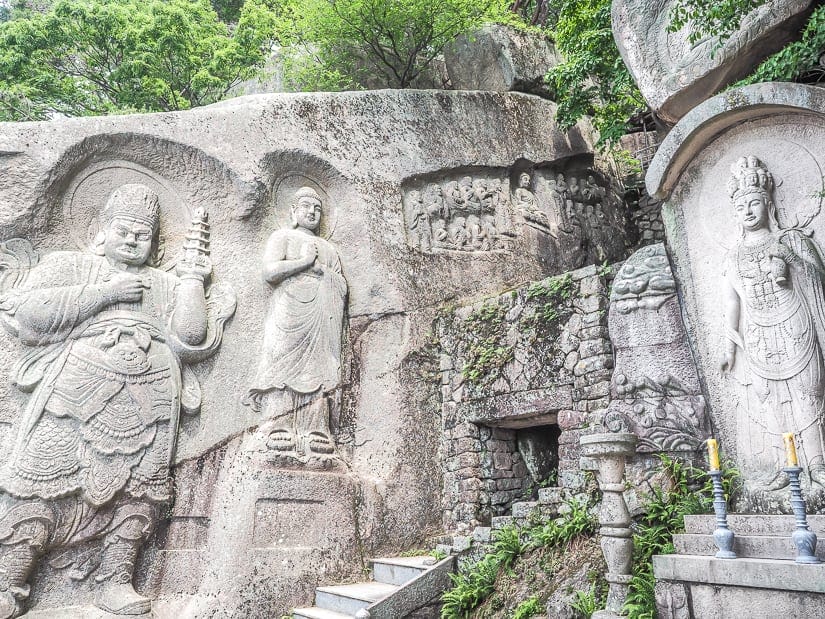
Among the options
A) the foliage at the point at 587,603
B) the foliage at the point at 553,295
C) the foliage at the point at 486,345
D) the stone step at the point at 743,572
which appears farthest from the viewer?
the foliage at the point at 486,345

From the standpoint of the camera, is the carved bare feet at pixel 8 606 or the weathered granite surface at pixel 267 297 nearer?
the carved bare feet at pixel 8 606

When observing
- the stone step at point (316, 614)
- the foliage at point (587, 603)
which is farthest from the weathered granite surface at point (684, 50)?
the stone step at point (316, 614)

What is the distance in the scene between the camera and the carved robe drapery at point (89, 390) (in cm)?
628

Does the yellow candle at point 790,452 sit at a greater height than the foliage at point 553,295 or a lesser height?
lesser

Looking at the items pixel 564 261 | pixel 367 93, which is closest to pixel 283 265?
pixel 367 93

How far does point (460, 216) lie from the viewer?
904 centimetres

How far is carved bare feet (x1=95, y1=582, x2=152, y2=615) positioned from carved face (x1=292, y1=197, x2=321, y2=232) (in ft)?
13.7

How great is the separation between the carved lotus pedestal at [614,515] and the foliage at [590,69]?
5124 mm

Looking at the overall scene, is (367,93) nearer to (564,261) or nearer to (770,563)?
(564,261)

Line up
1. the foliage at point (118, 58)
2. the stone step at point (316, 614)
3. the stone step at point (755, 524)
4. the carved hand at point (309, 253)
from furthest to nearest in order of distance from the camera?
the foliage at point (118, 58), the carved hand at point (309, 253), the stone step at point (316, 614), the stone step at point (755, 524)

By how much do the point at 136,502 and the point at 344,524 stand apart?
6.59 feet

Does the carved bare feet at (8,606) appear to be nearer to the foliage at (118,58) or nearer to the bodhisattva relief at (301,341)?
the bodhisattva relief at (301,341)

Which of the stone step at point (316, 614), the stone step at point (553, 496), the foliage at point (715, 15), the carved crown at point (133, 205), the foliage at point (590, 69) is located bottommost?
the stone step at point (316, 614)

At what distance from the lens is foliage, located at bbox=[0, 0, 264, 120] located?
37.8 feet
